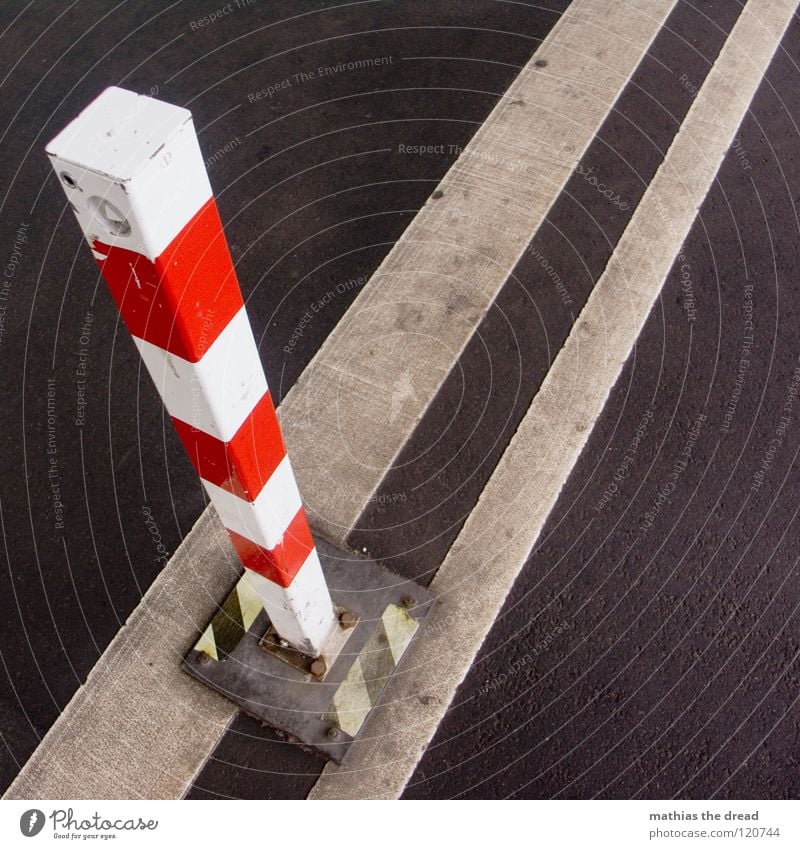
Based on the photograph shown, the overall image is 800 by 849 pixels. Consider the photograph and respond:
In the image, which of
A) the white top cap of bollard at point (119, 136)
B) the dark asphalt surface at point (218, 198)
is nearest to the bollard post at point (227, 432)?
the white top cap of bollard at point (119, 136)

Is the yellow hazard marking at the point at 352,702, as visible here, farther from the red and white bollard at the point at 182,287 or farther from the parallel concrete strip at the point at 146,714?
the red and white bollard at the point at 182,287

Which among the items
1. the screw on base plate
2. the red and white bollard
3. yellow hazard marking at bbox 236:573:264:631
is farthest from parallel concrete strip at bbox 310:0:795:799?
the red and white bollard

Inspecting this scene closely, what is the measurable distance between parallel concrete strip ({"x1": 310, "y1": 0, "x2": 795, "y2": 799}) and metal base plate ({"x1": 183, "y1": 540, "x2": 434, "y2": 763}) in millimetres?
84

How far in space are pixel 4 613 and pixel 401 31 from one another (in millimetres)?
4286

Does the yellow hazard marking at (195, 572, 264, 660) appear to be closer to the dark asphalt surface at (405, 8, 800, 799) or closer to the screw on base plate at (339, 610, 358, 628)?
the screw on base plate at (339, 610, 358, 628)

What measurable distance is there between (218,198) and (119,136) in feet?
11.6

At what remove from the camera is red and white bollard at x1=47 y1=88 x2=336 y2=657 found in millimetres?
1396

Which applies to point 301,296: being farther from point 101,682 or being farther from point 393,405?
point 101,682

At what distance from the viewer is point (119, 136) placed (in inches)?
55.2

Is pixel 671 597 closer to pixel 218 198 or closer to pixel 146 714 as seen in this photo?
pixel 146 714

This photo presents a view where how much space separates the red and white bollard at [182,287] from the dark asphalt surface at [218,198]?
1.45m

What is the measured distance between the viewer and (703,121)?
5.11 metres

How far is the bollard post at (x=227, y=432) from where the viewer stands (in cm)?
Answer: 142
